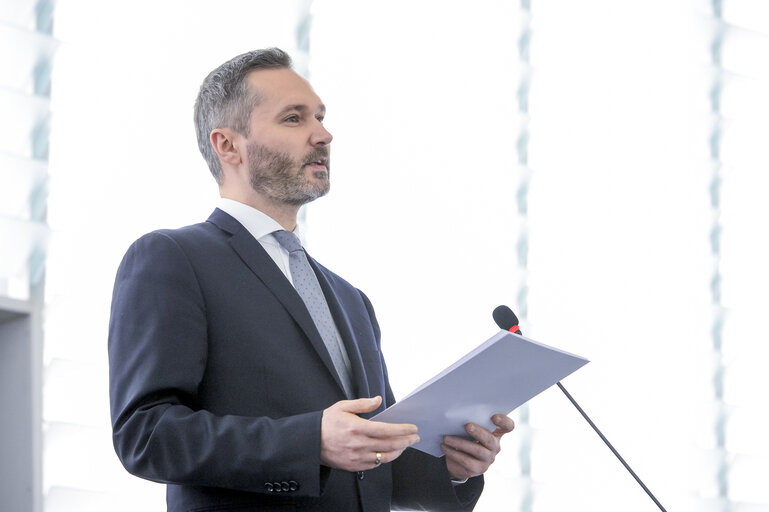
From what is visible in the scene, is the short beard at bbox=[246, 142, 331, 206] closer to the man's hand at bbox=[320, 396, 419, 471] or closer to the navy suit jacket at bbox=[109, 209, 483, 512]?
the navy suit jacket at bbox=[109, 209, 483, 512]

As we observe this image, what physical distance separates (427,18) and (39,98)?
5.52 ft

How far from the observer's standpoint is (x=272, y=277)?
6.21 feet

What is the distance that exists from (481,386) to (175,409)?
492 millimetres

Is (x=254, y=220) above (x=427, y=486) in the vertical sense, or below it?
above

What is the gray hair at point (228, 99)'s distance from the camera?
7.15ft

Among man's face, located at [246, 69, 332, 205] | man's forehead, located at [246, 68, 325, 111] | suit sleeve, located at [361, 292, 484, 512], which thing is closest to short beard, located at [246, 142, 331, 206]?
man's face, located at [246, 69, 332, 205]

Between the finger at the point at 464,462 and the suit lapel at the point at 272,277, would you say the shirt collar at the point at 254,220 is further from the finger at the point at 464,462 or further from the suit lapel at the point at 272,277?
the finger at the point at 464,462

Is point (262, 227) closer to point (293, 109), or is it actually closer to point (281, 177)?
point (281, 177)

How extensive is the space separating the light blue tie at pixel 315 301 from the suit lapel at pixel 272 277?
0.06 meters

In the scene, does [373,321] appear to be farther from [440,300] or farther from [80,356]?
[440,300]

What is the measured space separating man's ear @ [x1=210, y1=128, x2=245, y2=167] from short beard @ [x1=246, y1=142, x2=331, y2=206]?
4cm

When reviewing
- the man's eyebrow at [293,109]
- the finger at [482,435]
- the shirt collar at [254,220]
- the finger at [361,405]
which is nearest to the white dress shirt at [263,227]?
the shirt collar at [254,220]

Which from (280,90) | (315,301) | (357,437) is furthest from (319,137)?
(357,437)

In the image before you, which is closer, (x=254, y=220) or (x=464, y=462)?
(x=464, y=462)
